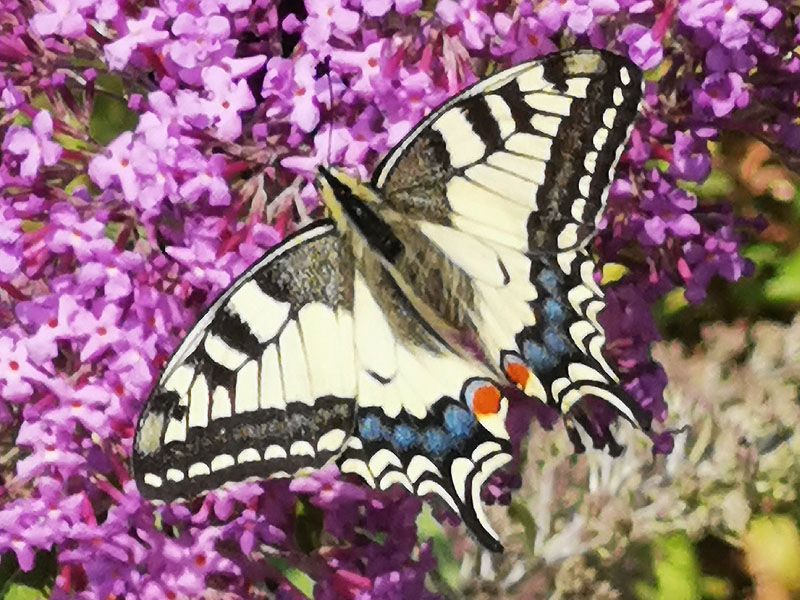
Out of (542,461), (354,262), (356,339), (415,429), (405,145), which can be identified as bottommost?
(542,461)

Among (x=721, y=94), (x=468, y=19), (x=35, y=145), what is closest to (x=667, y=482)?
(x=721, y=94)

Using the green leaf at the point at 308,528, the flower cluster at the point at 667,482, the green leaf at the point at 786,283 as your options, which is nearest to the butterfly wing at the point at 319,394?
the green leaf at the point at 308,528

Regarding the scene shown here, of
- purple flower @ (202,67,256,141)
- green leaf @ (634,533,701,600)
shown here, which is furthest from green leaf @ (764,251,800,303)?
purple flower @ (202,67,256,141)

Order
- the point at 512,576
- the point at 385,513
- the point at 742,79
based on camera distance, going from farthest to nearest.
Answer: the point at 512,576
the point at 385,513
the point at 742,79

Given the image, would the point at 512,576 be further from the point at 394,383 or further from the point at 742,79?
the point at 742,79

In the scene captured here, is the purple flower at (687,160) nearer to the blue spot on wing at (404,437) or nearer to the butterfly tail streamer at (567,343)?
the butterfly tail streamer at (567,343)

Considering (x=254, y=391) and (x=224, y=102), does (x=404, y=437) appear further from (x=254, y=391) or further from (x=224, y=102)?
(x=224, y=102)

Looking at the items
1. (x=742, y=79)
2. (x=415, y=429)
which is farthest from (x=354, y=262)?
(x=742, y=79)
